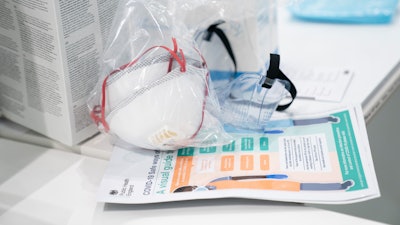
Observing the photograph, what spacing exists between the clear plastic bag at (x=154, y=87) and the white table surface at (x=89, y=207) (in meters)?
0.08

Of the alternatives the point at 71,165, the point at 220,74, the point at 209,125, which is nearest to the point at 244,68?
the point at 220,74

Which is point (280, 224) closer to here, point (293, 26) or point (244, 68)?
point (244, 68)

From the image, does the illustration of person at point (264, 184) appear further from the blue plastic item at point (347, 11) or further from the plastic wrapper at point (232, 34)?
the blue plastic item at point (347, 11)

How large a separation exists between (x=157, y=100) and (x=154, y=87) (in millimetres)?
17

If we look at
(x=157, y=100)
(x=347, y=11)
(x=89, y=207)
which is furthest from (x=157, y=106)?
(x=347, y=11)

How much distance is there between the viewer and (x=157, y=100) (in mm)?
646

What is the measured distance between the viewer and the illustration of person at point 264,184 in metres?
0.60

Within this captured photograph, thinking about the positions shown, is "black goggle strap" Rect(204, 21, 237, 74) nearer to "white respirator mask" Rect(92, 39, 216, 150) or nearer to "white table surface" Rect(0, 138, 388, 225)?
"white respirator mask" Rect(92, 39, 216, 150)

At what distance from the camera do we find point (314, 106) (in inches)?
30.9

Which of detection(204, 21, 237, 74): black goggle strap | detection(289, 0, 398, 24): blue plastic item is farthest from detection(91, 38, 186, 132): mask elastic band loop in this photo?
detection(289, 0, 398, 24): blue plastic item

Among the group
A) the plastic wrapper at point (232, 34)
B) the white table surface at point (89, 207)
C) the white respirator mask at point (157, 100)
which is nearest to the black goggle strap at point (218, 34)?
the plastic wrapper at point (232, 34)

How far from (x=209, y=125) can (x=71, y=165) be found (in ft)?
0.62

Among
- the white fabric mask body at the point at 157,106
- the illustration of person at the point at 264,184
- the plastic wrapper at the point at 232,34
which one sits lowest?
the illustration of person at the point at 264,184

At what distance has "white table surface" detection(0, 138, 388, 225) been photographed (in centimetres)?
58
